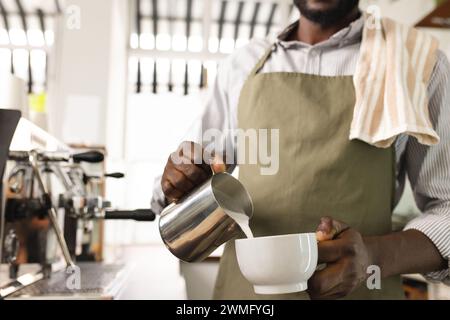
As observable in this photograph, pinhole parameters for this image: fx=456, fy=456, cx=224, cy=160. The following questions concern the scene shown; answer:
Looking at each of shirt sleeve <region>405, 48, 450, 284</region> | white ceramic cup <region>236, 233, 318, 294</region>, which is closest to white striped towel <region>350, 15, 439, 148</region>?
shirt sleeve <region>405, 48, 450, 284</region>

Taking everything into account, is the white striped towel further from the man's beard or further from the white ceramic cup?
the white ceramic cup

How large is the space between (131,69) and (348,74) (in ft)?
8.33

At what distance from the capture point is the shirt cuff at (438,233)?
0.67m

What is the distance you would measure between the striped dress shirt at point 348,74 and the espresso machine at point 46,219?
186 mm

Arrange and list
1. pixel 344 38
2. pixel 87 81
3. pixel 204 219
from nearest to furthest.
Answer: pixel 204 219
pixel 344 38
pixel 87 81

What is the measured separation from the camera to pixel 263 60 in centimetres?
86

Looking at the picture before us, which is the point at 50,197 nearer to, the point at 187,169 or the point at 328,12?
the point at 187,169

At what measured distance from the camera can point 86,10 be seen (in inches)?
105

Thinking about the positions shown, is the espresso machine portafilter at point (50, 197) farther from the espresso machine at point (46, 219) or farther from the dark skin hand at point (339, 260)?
the dark skin hand at point (339, 260)

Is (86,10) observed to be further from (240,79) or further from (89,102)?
(240,79)

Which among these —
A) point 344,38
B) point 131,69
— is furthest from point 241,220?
point 131,69

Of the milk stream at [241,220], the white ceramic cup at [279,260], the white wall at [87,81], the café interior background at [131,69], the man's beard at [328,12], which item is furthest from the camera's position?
the white wall at [87,81]

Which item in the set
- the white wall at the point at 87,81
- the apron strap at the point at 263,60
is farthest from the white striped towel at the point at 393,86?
the white wall at the point at 87,81
